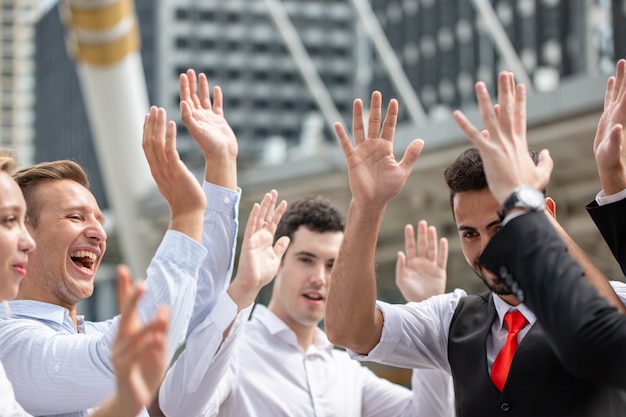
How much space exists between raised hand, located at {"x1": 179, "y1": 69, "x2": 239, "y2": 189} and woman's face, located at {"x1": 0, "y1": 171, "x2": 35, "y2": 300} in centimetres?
75

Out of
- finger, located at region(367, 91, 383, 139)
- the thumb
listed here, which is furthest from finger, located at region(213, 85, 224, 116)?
the thumb

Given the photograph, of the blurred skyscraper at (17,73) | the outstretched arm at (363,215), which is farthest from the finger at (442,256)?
the blurred skyscraper at (17,73)

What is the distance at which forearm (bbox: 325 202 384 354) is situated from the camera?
2900 mm

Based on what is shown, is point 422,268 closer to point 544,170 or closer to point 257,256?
point 257,256

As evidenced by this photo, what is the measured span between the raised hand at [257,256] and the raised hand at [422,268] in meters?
0.67

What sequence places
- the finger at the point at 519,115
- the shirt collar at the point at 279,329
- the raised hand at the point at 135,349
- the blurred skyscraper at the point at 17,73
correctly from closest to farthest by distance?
the raised hand at the point at 135,349 → the finger at the point at 519,115 → the shirt collar at the point at 279,329 → the blurred skyscraper at the point at 17,73

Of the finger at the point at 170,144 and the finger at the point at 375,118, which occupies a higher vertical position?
the finger at the point at 375,118

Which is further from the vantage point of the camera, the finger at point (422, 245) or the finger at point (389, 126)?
the finger at point (422, 245)

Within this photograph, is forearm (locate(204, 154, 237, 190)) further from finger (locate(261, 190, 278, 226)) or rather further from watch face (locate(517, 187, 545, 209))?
watch face (locate(517, 187, 545, 209))

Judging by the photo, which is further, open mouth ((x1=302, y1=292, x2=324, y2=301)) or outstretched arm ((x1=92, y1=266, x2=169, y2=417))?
open mouth ((x1=302, y1=292, x2=324, y2=301))

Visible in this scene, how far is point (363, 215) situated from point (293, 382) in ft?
4.86

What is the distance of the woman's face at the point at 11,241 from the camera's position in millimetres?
2287

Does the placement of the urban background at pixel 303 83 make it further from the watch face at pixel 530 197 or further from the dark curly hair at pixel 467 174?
the watch face at pixel 530 197

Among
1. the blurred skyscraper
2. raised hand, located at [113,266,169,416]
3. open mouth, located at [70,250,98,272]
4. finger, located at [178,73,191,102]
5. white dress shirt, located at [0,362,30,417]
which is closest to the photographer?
raised hand, located at [113,266,169,416]
